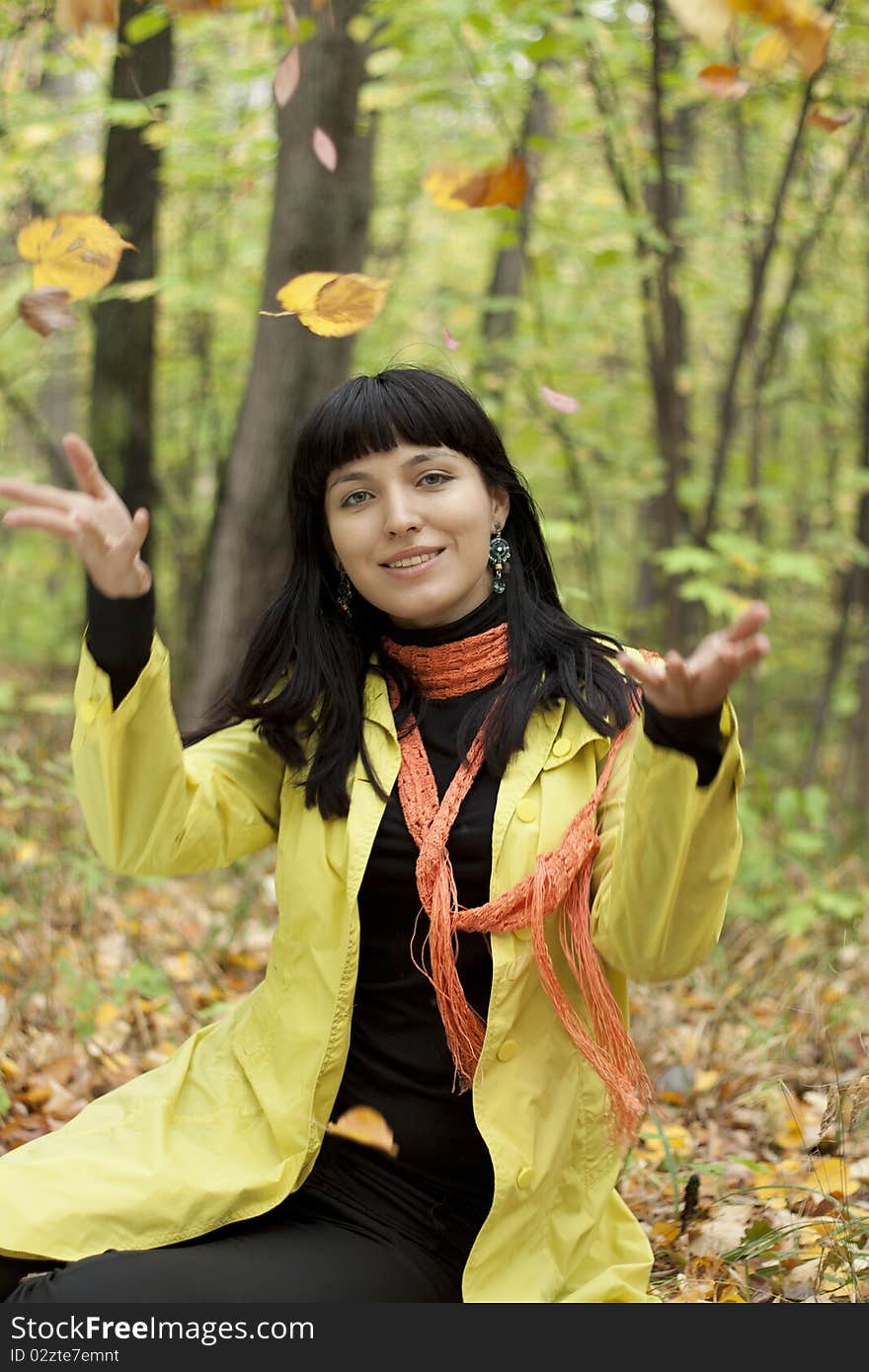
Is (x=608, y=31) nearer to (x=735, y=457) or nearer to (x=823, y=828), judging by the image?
(x=735, y=457)

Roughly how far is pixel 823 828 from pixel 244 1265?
4.65 m

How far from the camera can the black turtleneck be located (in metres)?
2.15

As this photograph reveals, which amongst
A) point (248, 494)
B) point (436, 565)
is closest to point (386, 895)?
point (436, 565)

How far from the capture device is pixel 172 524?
8844 mm

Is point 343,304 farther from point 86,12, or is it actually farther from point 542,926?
point 542,926

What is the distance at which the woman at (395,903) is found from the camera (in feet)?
6.47

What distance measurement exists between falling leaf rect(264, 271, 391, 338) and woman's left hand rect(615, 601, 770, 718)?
1.43 metres

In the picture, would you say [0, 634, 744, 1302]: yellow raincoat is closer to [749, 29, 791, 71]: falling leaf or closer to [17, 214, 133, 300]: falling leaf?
[17, 214, 133, 300]: falling leaf

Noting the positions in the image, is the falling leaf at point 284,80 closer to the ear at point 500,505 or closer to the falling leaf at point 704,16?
the falling leaf at point 704,16

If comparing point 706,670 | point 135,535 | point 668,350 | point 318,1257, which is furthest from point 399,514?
point 668,350

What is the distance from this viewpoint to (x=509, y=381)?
25.0ft

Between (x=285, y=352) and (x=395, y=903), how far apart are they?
3478 millimetres

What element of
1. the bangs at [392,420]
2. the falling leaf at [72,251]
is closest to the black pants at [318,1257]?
the bangs at [392,420]

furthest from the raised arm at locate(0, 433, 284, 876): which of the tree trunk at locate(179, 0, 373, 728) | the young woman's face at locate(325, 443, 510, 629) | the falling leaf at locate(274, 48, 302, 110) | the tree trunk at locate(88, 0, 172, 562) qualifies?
the tree trunk at locate(88, 0, 172, 562)
